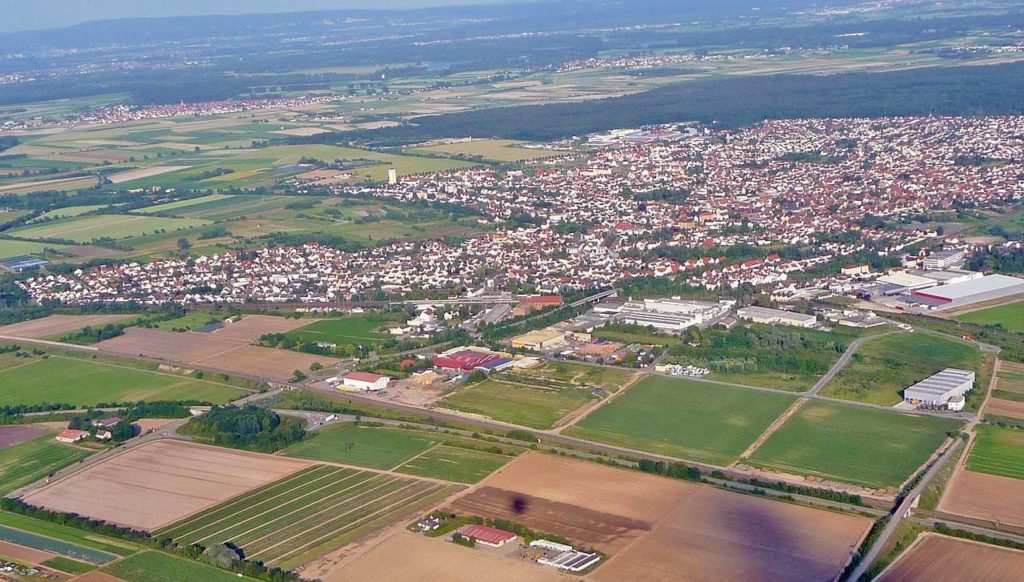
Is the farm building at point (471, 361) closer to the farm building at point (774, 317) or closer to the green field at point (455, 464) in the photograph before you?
the green field at point (455, 464)

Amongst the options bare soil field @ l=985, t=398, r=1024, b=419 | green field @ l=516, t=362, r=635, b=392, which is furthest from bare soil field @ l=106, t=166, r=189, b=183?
bare soil field @ l=985, t=398, r=1024, b=419

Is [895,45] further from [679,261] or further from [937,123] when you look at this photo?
[679,261]

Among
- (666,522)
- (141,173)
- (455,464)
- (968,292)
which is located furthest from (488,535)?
(141,173)

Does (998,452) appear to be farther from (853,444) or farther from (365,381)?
(365,381)

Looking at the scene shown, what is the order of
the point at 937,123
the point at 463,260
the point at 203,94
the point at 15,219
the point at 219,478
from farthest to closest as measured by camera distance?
1. the point at 203,94
2. the point at 937,123
3. the point at 15,219
4. the point at 463,260
5. the point at 219,478

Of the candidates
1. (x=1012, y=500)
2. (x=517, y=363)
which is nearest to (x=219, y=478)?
(x=517, y=363)

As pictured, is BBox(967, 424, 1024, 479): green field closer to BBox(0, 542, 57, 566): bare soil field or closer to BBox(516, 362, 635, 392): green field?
BBox(516, 362, 635, 392): green field

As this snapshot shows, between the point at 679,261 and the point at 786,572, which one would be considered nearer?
the point at 786,572
